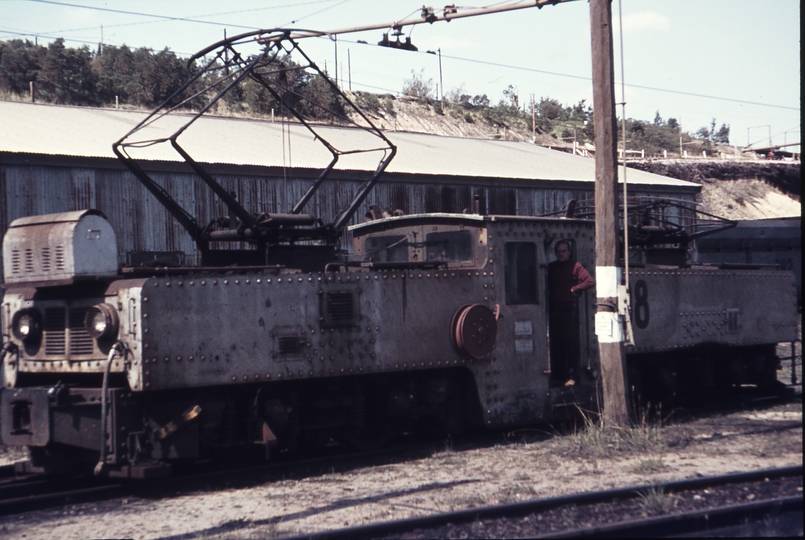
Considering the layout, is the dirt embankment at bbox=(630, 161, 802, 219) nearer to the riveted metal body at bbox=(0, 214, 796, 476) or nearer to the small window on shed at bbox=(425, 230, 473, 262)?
the riveted metal body at bbox=(0, 214, 796, 476)

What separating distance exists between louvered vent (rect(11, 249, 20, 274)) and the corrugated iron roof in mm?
5887

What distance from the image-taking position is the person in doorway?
1003cm

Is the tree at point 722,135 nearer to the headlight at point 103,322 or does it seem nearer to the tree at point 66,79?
the tree at point 66,79

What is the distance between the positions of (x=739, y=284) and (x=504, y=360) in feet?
16.3

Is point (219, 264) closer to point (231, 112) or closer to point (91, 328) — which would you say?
point (91, 328)

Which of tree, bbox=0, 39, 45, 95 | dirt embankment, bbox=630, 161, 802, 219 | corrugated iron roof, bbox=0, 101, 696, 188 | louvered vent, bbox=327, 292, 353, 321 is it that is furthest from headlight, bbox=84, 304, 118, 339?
dirt embankment, bbox=630, 161, 802, 219

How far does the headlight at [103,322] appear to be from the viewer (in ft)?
24.1

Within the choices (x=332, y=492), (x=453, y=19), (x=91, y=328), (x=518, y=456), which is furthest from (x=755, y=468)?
(x=453, y=19)

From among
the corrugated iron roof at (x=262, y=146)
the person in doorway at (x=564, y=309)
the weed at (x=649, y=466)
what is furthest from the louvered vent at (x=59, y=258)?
the corrugated iron roof at (x=262, y=146)

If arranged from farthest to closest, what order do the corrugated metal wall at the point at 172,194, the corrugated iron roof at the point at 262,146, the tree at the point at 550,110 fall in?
the tree at the point at 550,110 → the corrugated iron roof at the point at 262,146 → the corrugated metal wall at the point at 172,194

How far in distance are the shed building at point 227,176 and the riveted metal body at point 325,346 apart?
360cm

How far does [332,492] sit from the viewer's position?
7.52 meters

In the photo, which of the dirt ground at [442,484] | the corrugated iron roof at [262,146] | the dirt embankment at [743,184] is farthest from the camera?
the dirt embankment at [743,184]

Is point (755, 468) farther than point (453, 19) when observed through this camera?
No
